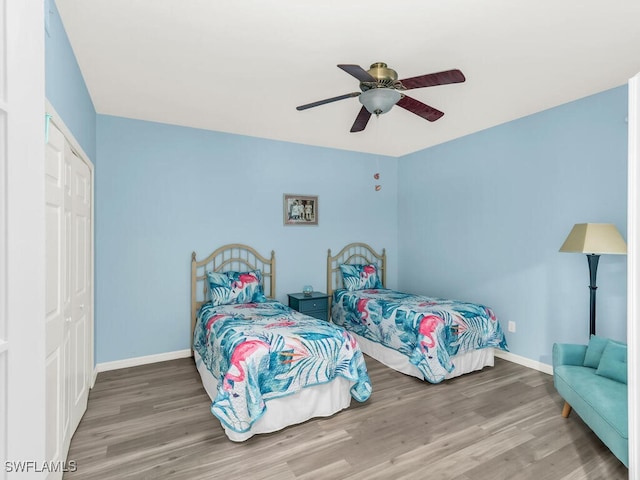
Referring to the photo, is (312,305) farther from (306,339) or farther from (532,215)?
(532,215)

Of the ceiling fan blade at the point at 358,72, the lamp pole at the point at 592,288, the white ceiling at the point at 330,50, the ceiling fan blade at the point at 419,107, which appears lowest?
the lamp pole at the point at 592,288

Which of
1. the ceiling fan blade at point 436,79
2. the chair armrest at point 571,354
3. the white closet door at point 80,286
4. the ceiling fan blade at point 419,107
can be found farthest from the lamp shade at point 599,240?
the white closet door at point 80,286

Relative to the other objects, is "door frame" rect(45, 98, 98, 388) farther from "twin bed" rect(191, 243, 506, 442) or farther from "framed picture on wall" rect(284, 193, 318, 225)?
"framed picture on wall" rect(284, 193, 318, 225)

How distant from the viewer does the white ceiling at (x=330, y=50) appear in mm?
1996

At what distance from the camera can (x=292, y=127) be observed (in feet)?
13.5

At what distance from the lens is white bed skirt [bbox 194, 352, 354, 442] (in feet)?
8.16

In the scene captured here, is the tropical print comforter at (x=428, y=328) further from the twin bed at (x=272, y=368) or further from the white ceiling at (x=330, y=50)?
the white ceiling at (x=330, y=50)

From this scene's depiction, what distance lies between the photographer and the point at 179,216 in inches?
159

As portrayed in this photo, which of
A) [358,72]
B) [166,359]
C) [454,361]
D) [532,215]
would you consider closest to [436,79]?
[358,72]

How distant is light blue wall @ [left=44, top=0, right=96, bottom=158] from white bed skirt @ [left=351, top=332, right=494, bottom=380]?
345 cm

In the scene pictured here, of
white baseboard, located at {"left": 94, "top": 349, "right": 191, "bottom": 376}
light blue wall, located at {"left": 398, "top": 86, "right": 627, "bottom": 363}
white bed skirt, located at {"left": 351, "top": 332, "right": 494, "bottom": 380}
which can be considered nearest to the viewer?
light blue wall, located at {"left": 398, "top": 86, "right": 627, "bottom": 363}

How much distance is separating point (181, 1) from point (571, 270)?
3864 mm

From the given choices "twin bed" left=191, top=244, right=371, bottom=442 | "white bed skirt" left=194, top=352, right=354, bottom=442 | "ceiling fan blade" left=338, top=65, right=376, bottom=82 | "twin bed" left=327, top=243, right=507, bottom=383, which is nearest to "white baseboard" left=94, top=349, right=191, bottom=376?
"twin bed" left=191, top=244, right=371, bottom=442

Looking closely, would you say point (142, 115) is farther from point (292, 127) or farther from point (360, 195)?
point (360, 195)
